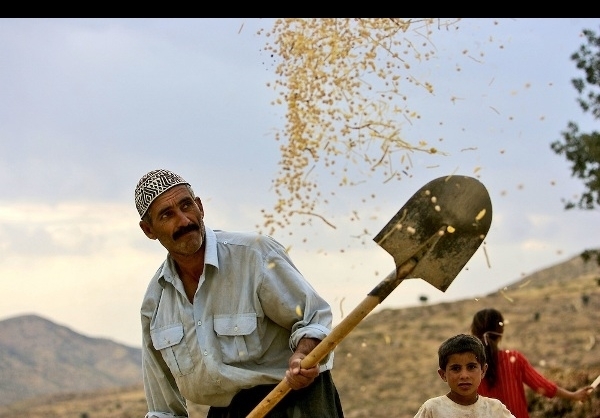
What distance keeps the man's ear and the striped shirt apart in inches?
82.2

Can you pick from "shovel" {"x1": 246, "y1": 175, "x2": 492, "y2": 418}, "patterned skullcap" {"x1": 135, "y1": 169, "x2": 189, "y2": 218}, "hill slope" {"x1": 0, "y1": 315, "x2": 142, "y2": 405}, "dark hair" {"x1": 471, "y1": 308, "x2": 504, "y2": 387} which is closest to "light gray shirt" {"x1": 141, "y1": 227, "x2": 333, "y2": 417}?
"patterned skullcap" {"x1": 135, "y1": 169, "x2": 189, "y2": 218}

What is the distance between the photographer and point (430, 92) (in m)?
4.37

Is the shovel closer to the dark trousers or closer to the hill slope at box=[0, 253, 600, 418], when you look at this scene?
the dark trousers

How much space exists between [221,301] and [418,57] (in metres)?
1.45

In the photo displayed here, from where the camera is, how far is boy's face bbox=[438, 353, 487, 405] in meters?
3.79

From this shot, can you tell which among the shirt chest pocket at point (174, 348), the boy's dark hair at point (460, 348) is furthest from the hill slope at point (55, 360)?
the boy's dark hair at point (460, 348)

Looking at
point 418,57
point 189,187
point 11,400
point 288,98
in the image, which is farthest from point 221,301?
point 11,400

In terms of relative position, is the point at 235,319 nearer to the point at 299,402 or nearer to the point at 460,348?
the point at 299,402

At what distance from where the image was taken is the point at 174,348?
3.85 meters

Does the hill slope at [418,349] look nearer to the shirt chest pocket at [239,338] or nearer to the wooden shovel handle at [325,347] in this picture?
the shirt chest pocket at [239,338]

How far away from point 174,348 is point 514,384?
208cm

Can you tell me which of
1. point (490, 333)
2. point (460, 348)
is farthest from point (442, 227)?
point (490, 333)

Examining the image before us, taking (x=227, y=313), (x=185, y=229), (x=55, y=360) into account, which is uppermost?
(x=55, y=360)
